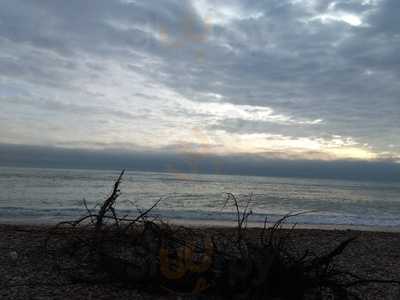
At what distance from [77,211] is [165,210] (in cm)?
396

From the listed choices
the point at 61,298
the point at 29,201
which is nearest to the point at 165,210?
the point at 29,201

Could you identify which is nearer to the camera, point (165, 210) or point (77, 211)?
point (77, 211)

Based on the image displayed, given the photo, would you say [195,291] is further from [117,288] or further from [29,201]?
[29,201]

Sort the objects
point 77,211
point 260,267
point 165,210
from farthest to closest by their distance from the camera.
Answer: point 165,210 → point 77,211 → point 260,267

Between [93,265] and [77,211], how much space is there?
11110 millimetres

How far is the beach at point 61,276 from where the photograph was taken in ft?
14.5

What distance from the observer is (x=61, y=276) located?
5.00m

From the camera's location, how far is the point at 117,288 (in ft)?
15.3

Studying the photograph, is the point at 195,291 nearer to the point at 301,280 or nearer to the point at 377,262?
the point at 301,280

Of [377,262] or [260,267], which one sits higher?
[260,267]

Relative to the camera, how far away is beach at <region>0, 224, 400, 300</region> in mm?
4418

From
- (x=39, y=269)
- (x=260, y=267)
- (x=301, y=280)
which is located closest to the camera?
(x=260, y=267)

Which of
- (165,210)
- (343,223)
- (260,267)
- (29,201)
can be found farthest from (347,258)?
(29,201)

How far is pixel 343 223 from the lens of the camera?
16562 millimetres
